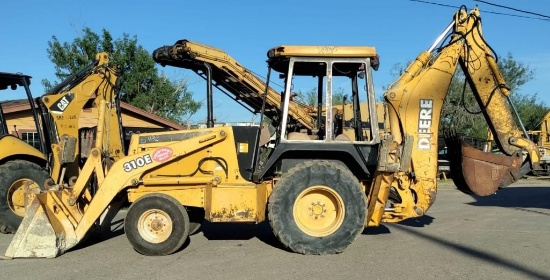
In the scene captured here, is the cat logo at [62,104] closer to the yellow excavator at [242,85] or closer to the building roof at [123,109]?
the yellow excavator at [242,85]

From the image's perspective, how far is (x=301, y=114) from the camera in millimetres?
9992

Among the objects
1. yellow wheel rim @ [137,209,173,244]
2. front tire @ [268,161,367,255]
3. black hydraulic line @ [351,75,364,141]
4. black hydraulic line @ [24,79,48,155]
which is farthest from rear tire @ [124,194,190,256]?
black hydraulic line @ [24,79,48,155]

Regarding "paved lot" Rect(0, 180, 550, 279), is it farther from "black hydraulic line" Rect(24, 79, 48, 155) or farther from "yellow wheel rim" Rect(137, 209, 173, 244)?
"black hydraulic line" Rect(24, 79, 48, 155)

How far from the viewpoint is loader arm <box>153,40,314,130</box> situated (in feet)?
38.5

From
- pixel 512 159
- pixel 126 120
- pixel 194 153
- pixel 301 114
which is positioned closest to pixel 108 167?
pixel 194 153

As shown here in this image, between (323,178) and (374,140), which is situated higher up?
(374,140)

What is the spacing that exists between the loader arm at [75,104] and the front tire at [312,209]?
350 cm

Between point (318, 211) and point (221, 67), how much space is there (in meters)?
6.74

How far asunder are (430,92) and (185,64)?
6.16 metres

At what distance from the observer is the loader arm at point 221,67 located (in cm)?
1174

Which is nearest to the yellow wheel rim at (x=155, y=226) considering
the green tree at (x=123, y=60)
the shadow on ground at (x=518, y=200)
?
the shadow on ground at (x=518, y=200)

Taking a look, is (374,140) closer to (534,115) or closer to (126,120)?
(126,120)

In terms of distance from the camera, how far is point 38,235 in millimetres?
6754

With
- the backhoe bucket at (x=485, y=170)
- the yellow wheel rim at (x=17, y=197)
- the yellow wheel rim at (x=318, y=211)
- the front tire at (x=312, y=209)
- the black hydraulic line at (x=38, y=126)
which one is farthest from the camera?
the black hydraulic line at (x=38, y=126)
